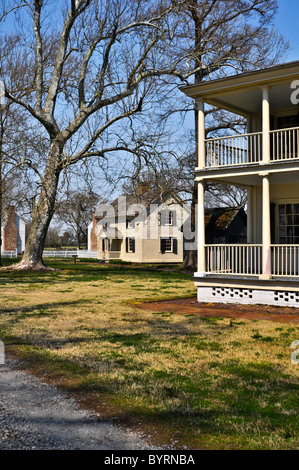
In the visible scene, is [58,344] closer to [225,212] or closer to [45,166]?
[45,166]

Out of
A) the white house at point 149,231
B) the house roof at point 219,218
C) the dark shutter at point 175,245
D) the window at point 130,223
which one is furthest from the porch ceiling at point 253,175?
the window at point 130,223

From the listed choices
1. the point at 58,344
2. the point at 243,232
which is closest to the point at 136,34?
the point at 243,232

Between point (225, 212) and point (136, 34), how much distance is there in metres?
12.7

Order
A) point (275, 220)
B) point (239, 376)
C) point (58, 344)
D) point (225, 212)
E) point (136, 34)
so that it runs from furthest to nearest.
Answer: point (225, 212) → point (136, 34) → point (275, 220) → point (58, 344) → point (239, 376)

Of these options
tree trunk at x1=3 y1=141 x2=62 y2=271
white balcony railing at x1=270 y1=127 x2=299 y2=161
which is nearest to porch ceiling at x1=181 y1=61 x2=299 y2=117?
white balcony railing at x1=270 y1=127 x2=299 y2=161

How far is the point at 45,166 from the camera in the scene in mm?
23875

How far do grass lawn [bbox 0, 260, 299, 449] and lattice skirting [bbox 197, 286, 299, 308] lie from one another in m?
2.17

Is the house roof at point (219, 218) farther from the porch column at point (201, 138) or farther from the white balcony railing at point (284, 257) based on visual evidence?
the porch column at point (201, 138)

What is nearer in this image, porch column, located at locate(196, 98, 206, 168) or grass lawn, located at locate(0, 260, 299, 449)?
grass lawn, located at locate(0, 260, 299, 449)

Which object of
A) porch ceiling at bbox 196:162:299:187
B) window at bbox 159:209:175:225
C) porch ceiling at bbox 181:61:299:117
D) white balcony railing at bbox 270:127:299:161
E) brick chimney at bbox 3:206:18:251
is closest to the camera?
porch ceiling at bbox 181:61:299:117

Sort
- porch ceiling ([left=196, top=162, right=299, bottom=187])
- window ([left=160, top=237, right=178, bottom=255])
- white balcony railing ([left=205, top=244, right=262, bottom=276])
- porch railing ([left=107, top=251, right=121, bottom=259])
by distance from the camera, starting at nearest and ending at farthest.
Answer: porch ceiling ([left=196, top=162, right=299, bottom=187]) → white balcony railing ([left=205, top=244, right=262, bottom=276]) → window ([left=160, top=237, right=178, bottom=255]) → porch railing ([left=107, top=251, right=121, bottom=259])

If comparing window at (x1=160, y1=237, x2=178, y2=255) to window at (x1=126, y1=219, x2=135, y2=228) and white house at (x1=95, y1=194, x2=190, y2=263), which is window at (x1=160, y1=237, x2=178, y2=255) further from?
window at (x1=126, y1=219, x2=135, y2=228)

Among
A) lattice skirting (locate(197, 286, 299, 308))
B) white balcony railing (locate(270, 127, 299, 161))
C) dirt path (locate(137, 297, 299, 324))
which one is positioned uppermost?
white balcony railing (locate(270, 127, 299, 161))

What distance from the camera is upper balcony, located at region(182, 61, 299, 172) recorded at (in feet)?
38.3
